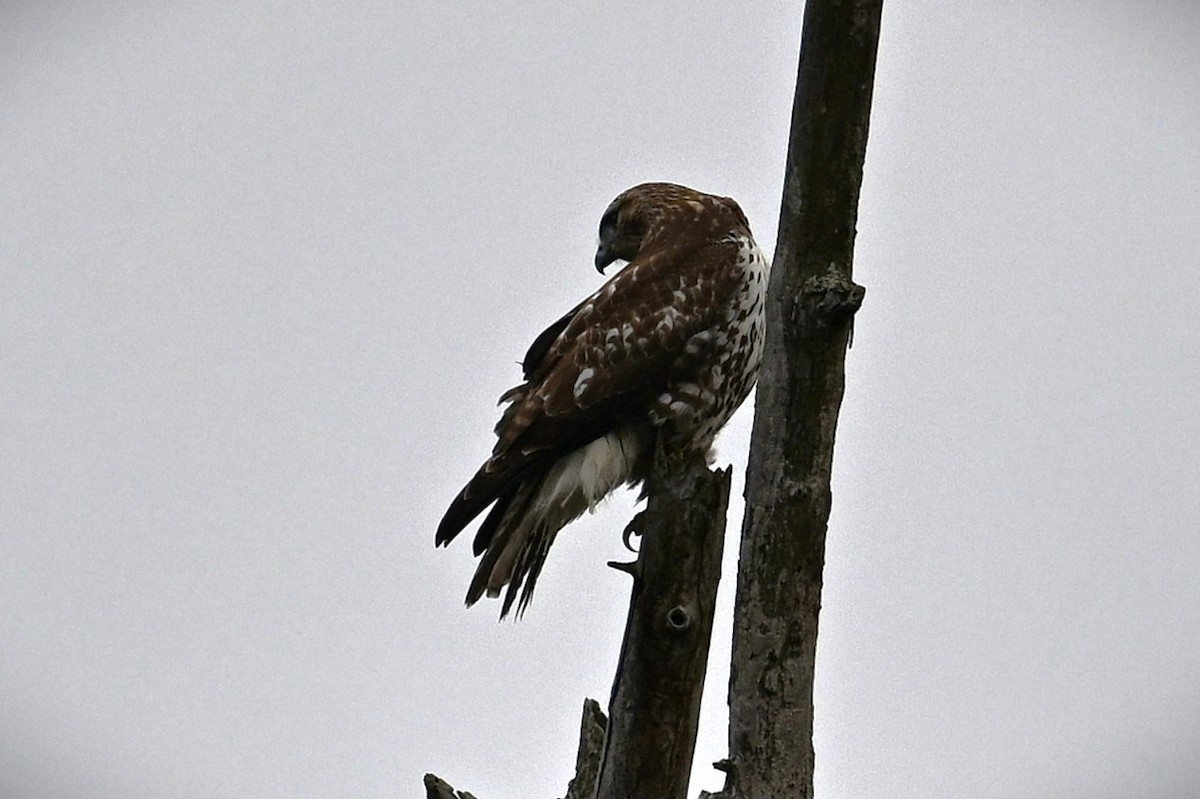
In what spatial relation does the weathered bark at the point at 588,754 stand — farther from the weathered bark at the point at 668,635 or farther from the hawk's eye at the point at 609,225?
the hawk's eye at the point at 609,225

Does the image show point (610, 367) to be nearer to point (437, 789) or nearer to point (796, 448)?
point (796, 448)

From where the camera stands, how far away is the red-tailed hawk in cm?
529

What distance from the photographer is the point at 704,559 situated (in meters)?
3.60

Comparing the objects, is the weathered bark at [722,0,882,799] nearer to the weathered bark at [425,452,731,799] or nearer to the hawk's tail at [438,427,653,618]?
the weathered bark at [425,452,731,799]

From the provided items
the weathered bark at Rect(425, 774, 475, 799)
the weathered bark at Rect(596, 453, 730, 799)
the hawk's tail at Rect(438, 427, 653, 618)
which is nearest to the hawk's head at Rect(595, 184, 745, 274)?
the hawk's tail at Rect(438, 427, 653, 618)

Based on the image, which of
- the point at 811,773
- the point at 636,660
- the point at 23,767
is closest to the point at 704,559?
the point at 636,660

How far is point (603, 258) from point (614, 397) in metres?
1.33

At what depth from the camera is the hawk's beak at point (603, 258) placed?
646cm

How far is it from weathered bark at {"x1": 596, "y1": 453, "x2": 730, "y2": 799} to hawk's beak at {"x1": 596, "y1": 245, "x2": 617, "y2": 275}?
9.49 feet

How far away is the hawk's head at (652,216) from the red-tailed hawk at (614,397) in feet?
0.76

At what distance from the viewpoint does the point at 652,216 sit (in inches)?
236

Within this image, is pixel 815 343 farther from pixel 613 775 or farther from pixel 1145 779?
pixel 1145 779

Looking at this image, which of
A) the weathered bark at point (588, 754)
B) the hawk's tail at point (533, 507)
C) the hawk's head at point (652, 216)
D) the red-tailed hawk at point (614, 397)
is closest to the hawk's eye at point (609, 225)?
the hawk's head at point (652, 216)

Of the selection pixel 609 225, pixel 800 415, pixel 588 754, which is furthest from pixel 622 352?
pixel 588 754
